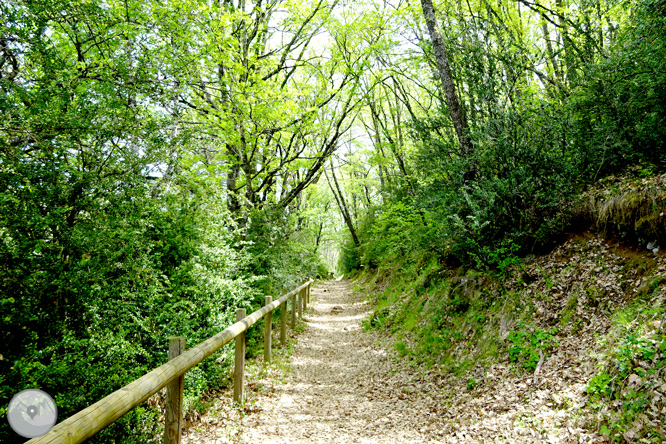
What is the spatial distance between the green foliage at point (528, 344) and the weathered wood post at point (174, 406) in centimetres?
395

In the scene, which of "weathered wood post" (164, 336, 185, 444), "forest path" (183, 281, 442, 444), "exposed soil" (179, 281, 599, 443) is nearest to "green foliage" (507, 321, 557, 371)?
"exposed soil" (179, 281, 599, 443)

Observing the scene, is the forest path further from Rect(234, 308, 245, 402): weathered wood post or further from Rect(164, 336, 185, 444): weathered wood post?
Rect(164, 336, 185, 444): weathered wood post

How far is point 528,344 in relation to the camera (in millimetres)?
4438

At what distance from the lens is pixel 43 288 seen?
3139 mm

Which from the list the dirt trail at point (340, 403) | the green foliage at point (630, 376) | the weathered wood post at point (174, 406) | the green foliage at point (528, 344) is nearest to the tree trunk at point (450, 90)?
the green foliage at point (528, 344)

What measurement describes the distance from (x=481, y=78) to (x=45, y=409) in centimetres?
771

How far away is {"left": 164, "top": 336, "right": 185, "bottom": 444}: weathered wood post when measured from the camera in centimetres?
314

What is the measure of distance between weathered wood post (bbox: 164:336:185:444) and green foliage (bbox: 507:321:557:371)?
395 centimetres

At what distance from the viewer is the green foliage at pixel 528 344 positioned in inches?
164

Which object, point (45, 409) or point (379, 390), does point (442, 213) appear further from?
point (45, 409)

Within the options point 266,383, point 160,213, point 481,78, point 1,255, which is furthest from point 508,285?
point 1,255

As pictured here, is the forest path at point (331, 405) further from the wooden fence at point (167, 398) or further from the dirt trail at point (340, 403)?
the wooden fence at point (167, 398)

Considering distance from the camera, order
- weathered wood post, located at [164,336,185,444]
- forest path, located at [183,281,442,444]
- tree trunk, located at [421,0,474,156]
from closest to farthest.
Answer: weathered wood post, located at [164,336,185,444] < forest path, located at [183,281,442,444] < tree trunk, located at [421,0,474,156]

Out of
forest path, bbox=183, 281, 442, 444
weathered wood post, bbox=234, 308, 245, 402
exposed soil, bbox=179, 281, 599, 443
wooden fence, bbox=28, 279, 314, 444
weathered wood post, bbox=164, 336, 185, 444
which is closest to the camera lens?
wooden fence, bbox=28, 279, 314, 444
